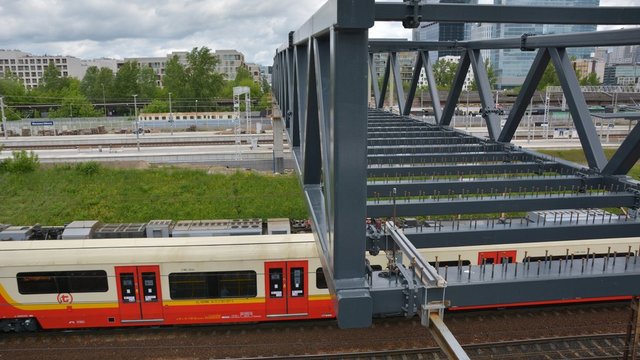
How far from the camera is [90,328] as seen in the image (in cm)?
1194

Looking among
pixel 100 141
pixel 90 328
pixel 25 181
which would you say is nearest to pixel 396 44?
pixel 90 328

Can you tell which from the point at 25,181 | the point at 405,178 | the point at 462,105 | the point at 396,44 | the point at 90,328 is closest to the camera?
the point at 405,178

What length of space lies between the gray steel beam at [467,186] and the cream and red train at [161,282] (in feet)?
20.2

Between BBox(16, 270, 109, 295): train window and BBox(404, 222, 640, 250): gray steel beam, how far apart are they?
9468mm

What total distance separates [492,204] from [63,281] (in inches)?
409

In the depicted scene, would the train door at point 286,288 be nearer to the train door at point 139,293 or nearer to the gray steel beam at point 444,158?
the train door at point 139,293

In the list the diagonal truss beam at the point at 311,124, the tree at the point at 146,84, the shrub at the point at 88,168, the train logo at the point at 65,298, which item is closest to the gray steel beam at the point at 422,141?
the diagonal truss beam at the point at 311,124

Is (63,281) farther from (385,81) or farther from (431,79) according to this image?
(385,81)

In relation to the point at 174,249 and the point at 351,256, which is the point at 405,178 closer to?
the point at 351,256

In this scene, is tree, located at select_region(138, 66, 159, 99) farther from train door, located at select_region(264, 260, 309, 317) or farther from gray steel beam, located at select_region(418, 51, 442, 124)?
gray steel beam, located at select_region(418, 51, 442, 124)

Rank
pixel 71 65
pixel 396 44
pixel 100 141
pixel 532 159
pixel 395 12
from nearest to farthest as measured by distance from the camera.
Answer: pixel 395 12 → pixel 532 159 → pixel 396 44 → pixel 100 141 → pixel 71 65

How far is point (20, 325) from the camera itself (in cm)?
1166

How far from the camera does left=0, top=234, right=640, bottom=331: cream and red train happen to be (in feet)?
36.9

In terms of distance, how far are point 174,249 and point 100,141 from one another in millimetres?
35806
